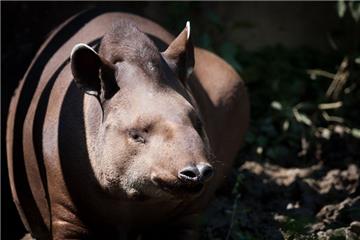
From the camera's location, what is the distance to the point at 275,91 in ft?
23.4

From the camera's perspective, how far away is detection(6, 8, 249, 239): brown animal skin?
4.27 m

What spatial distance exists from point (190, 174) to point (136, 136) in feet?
1.45

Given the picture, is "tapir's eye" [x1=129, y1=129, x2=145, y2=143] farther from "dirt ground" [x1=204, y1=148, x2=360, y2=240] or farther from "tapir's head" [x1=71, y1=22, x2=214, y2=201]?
"dirt ground" [x1=204, y1=148, x2=360, y2=240]

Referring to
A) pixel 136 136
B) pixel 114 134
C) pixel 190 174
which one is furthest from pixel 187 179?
pixel 114 134

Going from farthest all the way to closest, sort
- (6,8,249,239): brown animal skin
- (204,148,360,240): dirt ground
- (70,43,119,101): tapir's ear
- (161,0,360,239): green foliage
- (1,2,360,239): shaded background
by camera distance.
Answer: (161,0,360,239): green foliage, (1,2,360,239): shaded background, (204,148,360,240): dirt ground, (70,43,119,101): tapir's ear, (6,8,249,239): brown animal skin

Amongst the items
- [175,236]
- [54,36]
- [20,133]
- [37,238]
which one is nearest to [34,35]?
[54,36]

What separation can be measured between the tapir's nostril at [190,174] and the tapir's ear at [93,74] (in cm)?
76

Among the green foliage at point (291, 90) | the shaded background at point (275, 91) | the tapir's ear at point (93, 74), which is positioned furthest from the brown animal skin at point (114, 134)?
the green foliage at point (291, 90)

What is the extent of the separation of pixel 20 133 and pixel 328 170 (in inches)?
90.3

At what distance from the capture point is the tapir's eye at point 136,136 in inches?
169

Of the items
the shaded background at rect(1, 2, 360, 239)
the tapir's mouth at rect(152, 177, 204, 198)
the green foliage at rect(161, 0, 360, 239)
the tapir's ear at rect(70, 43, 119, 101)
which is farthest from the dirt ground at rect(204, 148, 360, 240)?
the tapir's ear at rect(70, 43, 119, 101)

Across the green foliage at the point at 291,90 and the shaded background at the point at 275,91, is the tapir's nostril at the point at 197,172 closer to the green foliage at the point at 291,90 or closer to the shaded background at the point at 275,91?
the shaded background at the point at 275,91

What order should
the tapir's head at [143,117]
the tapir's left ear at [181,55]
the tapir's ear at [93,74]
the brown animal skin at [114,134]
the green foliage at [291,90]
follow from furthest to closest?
the green foliage at [291,90], the tapir's left ear at [181,55], the tapir's ear at [93,74], the brown animal skin at [114,134], the tapir's head at [143,117]

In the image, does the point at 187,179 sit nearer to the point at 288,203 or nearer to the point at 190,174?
the point at 190,174
